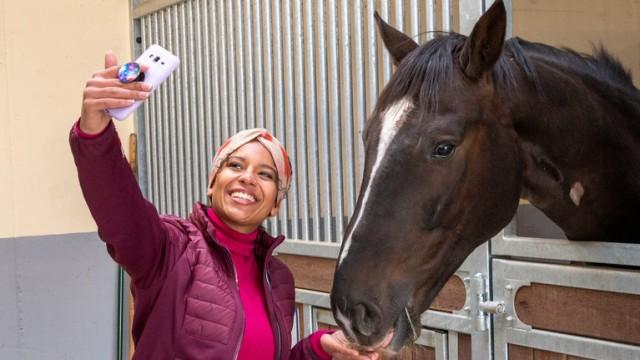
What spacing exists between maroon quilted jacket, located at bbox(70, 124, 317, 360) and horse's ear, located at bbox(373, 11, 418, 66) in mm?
520

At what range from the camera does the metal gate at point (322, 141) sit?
1.55m

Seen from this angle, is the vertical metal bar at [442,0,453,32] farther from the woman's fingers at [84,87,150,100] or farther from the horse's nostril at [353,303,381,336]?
the woman's fingers at [84,87,150,100]

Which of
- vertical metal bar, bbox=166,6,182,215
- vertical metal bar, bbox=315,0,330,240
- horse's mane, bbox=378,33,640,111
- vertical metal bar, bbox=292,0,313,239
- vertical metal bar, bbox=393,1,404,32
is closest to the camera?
horse's mane, bbox=378,33,640,111

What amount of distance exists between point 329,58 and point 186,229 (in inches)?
39.3

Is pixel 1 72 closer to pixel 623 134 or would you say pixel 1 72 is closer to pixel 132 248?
pixel 132 248

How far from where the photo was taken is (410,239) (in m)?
1.17

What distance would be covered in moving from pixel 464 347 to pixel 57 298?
2058 mm

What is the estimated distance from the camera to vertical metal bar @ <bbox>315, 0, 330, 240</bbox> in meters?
2.12

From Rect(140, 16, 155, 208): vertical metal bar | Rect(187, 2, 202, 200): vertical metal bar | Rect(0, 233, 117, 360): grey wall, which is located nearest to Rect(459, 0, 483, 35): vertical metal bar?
Rect(187, 2, 202, 200): vertical metal bar

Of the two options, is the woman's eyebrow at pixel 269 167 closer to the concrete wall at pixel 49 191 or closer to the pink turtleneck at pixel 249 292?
the pink turtleneck at pixel 249 292

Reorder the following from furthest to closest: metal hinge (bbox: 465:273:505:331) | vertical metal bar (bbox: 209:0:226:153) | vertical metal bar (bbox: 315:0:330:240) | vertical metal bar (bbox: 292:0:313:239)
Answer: vertical metal bar (bbox: 209:0:226:153) → vertical metal bar (bbox: 292:0:313:239) → vertical metal bar (bbox: 315:0:330:240) → metal hinge (bbox: 465:273:505:331)

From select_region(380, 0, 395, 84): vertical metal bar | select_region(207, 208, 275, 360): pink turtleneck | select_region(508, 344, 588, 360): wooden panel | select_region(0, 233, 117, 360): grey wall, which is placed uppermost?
select_region(380, 0, 395, 84): vertical metal bar

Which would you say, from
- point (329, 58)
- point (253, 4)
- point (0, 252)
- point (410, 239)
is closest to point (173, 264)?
point (410, 239)

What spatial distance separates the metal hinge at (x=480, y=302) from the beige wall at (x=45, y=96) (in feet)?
6.96
